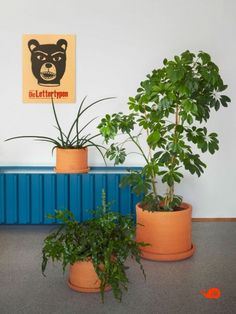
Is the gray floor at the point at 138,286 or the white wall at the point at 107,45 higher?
the white wall at the point at 107,45

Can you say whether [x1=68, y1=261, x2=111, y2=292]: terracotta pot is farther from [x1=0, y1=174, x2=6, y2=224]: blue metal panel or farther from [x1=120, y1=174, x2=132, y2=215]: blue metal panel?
[x1=0, y1=174, x2=6, y2=224]: blue metal panel

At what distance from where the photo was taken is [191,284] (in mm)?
2424

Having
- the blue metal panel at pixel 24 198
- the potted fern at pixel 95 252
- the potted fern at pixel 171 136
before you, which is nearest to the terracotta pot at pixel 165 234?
the potted fern at pixel 171 136

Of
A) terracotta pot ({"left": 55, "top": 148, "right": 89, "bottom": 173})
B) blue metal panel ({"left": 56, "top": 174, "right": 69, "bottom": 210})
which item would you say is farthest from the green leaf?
blue metal panel ({"left": 56, "top": 174, "right": 69, "bottom": 210})

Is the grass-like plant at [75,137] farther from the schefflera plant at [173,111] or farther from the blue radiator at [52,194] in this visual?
the schefflera plant at [173,111]

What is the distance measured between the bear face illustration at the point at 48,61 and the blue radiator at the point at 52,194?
817mm

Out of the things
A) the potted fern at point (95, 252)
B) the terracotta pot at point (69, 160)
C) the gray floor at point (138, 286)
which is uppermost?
the terracotta pot at point (69, 160)

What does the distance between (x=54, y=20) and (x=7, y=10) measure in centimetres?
40

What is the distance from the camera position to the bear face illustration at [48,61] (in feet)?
12.0

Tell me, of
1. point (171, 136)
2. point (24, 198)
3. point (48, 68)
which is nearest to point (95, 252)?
point (171, 136)

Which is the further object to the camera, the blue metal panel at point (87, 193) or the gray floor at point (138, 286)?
the blue metal panel at point (87, 193)

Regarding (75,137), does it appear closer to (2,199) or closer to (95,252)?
(2,199)

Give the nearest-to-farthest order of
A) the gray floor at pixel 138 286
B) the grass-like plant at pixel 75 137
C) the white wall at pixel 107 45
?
the gray floor at pixel 138 286 < the grass-like plant at pixel 75 137 < the white wall at pixel 107 45

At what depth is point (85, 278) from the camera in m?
2.30
